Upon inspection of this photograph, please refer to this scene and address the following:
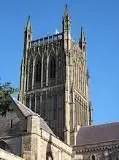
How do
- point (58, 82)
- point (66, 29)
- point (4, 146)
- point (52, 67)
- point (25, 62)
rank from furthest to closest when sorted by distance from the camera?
point (25, 62) → point (66, 29) → point (52, 67) → point (58, 82) → point (4, 146)

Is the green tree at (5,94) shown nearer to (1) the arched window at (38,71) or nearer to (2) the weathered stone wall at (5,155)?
(2) the weathered stone wall at (5,155)

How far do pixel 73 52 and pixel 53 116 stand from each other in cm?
1132

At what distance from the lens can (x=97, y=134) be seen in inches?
2279

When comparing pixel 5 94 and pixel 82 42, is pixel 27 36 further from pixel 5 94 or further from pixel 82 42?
pixel 5 94

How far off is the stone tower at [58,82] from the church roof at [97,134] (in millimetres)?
1040

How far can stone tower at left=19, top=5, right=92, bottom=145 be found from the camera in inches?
2367

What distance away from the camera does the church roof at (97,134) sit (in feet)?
184

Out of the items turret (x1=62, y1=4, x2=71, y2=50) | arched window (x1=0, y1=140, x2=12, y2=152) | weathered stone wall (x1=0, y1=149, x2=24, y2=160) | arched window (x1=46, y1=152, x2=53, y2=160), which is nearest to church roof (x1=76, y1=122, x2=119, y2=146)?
arched window (x1=46, y1=152, x2=53, y2=160)

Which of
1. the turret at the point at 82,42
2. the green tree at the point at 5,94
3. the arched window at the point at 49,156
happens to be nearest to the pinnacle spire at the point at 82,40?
the turret at the point at 82,42

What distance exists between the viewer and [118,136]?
182ft

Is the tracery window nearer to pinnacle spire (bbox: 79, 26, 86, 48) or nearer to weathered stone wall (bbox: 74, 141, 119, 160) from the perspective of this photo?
pinnacle spire (bbox: 79, 26, 86, 48)

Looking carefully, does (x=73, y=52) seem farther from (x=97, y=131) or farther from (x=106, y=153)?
(x=106, y=153)

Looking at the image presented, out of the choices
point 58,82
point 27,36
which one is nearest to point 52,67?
point 58,82

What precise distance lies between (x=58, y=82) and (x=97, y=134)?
10085mm
